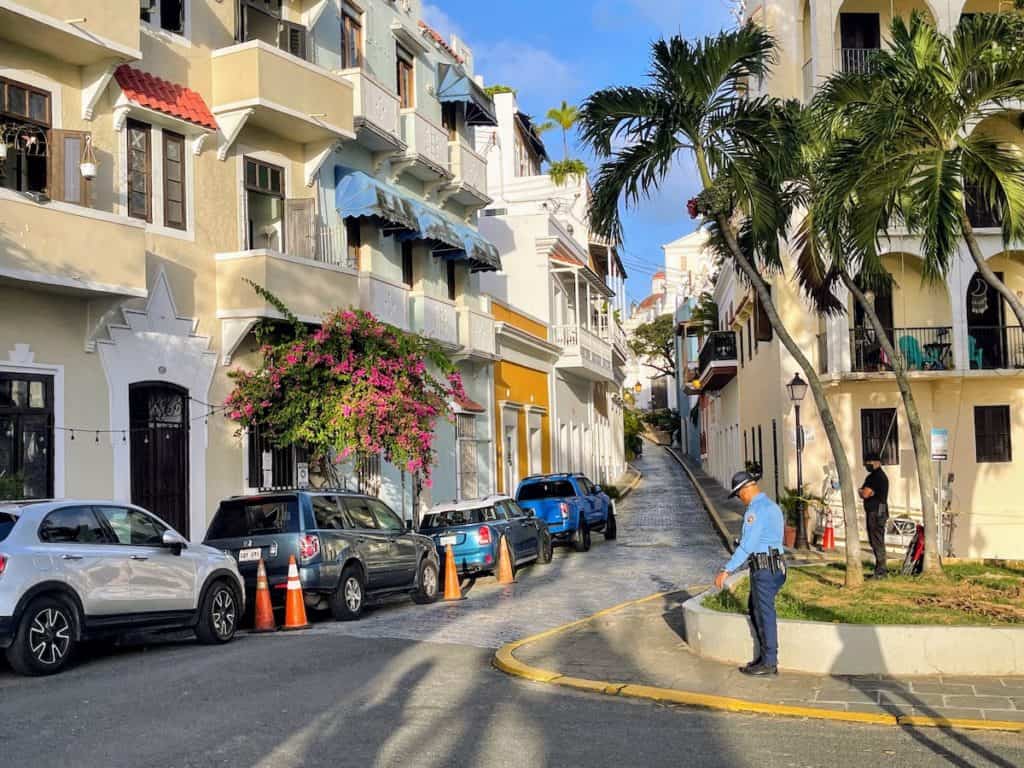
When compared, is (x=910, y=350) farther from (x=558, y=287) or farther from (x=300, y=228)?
(x=300, y=228)

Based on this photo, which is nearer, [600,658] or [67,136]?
[600,658]

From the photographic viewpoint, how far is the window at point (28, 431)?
1650 centimetres

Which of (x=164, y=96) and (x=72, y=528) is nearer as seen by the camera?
(x=72, y=528)

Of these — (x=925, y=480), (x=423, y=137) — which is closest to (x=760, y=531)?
(x=925, y=480)

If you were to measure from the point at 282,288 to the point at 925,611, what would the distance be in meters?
12.3

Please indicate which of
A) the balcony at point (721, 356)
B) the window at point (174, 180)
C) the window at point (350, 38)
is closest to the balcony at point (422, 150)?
the window at point (350, 38)

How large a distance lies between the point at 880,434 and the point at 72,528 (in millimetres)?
23063

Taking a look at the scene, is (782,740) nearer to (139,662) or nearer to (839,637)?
(839,637)

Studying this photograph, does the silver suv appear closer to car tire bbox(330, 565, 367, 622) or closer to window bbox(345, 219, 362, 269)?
car tire bbox(330, 565, 367, 622)

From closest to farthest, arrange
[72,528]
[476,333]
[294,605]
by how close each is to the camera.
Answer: [72,528], [294,605], [476,333]

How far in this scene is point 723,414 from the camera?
5466 cm


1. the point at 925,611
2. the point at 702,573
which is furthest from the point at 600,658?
the point at 702,573

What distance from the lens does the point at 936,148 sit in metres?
13.8

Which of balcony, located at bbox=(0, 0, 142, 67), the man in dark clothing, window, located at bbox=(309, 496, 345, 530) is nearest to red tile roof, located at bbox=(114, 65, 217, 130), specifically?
balcony, located at bbox=(0, 0, 142, 67)
